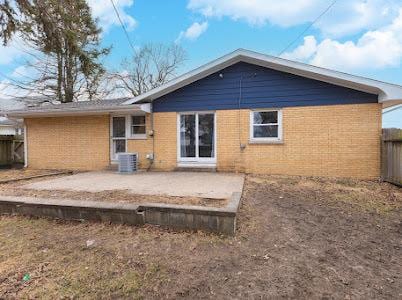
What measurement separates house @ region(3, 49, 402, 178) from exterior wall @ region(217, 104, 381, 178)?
0.03m

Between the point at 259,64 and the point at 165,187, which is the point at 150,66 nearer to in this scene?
the point at 259,64

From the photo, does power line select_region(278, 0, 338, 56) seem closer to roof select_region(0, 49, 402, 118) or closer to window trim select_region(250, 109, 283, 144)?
roof select_region(0, 49, 402, 118)

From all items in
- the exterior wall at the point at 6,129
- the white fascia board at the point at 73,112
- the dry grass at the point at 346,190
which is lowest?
the dry grass at the point at 346,190

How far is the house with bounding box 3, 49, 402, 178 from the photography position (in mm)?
9000

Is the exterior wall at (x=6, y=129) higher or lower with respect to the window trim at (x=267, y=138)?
higher

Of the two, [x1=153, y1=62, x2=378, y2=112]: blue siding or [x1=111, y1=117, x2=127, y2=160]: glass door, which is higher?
[x1=153, y1=62, x2=378, y2=112]: blue siding

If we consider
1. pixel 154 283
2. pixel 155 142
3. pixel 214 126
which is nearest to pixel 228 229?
pixel 154 283

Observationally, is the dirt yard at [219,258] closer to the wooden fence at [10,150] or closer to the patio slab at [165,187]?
the patio slab at [165,187]

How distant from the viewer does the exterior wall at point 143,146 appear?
434 inches

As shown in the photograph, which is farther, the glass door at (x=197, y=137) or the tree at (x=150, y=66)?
the tree at (x=150, y=66)

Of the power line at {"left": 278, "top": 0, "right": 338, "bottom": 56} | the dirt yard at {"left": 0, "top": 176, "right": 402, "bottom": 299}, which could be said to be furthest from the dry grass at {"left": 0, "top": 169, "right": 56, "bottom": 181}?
the power line at {"left": 278, "top": 0, "right": 338, "bottom": 56}

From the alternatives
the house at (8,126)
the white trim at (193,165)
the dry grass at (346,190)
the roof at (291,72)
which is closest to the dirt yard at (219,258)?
the dry grass at (346,190)

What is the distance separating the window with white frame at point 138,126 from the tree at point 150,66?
16498 mm

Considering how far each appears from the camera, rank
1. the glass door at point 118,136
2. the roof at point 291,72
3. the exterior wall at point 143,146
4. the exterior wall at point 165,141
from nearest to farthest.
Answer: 1. the roof at point 291,72
2. the exterior wall at point 165,141
3. the exterior wall at point 143,146
4. the glass door at point 118,136
